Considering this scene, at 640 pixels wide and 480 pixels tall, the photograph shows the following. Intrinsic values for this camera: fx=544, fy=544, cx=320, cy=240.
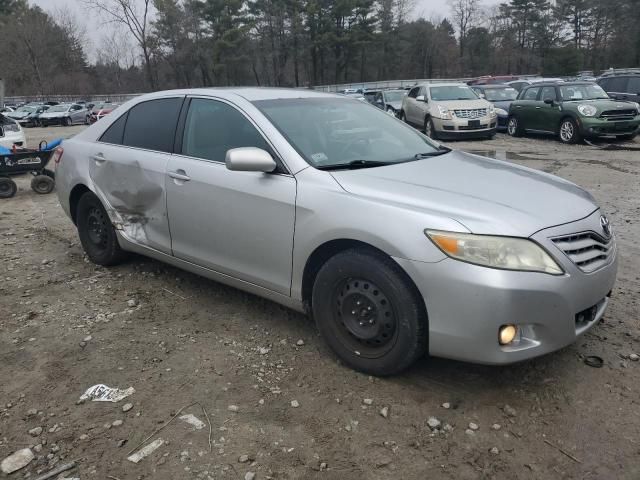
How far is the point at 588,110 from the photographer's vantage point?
1332 centimetres

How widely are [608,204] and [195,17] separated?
59159mm

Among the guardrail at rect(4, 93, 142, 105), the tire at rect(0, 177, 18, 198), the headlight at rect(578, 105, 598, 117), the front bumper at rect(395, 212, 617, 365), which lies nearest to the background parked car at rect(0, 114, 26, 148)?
the tire at rect(0, 177, 18, 198)

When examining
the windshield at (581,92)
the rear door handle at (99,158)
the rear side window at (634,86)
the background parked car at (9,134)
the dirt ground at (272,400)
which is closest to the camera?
the dirt ground at (272,400)

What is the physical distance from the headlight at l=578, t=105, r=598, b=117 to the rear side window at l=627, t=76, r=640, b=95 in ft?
10.3

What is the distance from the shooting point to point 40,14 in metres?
64.8

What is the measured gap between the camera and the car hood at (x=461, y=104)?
14.9 m

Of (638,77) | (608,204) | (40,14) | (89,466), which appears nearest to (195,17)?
(40,14)

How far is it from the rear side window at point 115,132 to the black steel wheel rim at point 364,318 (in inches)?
105

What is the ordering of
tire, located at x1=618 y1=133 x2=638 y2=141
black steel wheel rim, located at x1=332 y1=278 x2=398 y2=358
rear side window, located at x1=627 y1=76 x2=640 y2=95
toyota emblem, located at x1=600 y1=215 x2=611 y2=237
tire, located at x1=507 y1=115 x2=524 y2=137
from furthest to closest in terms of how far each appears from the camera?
tire, located at x1=507 y1=115 x2=524 y2=137 → rear side window, located at x1=627 y1=76 x2=640 y2=95 → tire, located at x1=618 y1=133 x2=638 y2=141 → toyota emblem, located at x1=600 y1=215 x2=611 y2=237 → black steel wheel rim, located at x1=332 y1=278 x2=398 y2=358

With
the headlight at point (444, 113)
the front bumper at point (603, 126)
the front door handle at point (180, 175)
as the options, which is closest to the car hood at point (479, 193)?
the front door handle at point (180, 175)

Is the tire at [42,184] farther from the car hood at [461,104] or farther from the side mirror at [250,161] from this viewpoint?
the car hood at [461,104]

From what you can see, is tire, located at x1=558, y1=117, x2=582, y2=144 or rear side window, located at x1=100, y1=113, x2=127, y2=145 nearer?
rear side window, located at x1=100, y1=113, x2=127, y2=145

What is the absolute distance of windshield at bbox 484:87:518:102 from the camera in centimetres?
Result: 1870

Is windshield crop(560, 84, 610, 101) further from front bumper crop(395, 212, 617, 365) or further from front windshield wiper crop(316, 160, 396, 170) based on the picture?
front bumper crop(395, 212, 617, 365)
